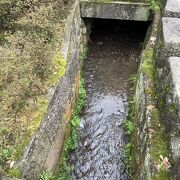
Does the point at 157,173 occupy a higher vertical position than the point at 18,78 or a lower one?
lower

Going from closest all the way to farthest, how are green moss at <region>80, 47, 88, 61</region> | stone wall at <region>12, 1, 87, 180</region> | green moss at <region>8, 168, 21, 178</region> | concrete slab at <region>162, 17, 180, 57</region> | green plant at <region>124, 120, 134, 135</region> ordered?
1. green moss at <region>8, 168, 21, 178</region>
2. stone wall at <region>12, 1, 87, 180</region>
3. concrete slab at <region>162, 17, 180, 57</region>
4. green plant at <region>124, 120, 134, 135</region>
5. green moss at <region>80, 47, 88, 61</region>

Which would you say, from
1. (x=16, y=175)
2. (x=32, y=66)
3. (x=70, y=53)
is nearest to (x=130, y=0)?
(x=70, y=53)

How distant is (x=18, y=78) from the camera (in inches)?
253

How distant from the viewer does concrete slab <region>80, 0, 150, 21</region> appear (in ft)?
34.0

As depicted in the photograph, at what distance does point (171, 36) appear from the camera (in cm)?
706

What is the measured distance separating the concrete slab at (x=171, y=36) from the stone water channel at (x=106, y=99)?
257 cm

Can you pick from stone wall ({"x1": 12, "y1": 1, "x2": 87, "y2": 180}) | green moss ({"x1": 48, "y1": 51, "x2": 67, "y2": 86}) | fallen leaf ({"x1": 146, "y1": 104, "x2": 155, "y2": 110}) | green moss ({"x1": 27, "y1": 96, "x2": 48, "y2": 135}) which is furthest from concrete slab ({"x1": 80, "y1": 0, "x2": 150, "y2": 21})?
green moss ({"x1": 27, "y1": 96, "x2": 48, "y2": 135})

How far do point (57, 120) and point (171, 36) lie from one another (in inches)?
116

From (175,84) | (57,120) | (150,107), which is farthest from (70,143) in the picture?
(175,84)

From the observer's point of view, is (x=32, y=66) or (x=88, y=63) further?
(x=88, y=63)

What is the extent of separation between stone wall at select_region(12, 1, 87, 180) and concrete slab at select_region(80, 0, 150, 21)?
0.65 metres

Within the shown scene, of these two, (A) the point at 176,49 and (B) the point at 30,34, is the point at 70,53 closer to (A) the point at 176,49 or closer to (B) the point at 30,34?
(B) the point at 30,34

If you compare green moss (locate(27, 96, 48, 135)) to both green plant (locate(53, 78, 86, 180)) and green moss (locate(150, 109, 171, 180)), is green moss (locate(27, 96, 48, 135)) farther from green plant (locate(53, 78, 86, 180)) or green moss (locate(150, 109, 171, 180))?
green moss (locate(150, 109, 171, 180))

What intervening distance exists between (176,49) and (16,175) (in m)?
3.96
